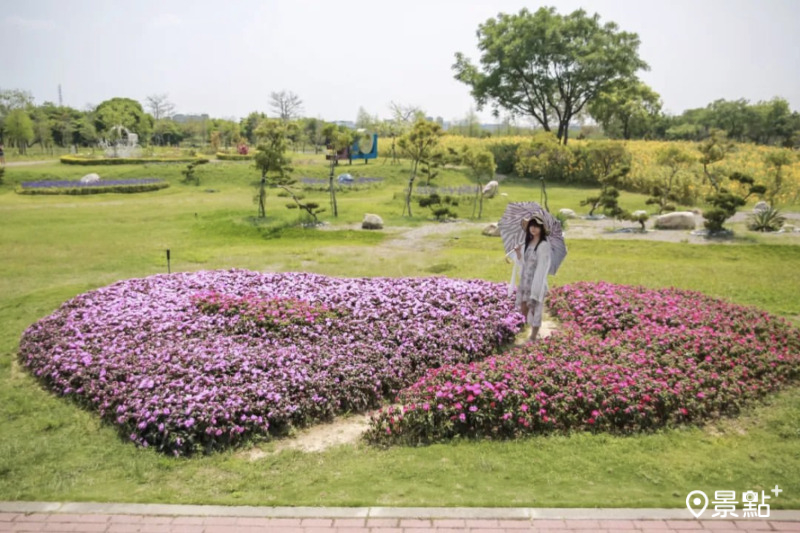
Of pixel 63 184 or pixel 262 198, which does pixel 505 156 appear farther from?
pixel 63 184

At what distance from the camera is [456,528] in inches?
198

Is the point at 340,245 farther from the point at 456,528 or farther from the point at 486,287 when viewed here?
the point at 456,528

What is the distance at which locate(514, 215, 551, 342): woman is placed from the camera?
30.7 ft

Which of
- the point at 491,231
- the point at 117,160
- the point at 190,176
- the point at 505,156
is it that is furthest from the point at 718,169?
the point at 117,160

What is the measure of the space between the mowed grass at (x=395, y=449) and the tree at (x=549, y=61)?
109 ft

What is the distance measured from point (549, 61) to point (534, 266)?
143 ft

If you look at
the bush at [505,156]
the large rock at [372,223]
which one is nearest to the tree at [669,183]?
the large rock at [372,223]

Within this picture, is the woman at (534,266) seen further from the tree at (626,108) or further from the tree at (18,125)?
the tree at (18,125)

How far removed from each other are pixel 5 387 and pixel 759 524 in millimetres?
9734

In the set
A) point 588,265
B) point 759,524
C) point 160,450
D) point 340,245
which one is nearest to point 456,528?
point 759,524

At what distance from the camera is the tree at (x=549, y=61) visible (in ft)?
153

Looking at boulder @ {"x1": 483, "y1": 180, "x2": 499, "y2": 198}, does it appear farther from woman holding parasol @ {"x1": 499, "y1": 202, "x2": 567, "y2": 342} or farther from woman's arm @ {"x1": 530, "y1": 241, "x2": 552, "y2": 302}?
woman's arm @ {"x1": 530, "y1": 241, "x2": 552, "y2": 302}

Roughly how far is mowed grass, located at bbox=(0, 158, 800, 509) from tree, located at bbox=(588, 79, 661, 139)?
111 feet

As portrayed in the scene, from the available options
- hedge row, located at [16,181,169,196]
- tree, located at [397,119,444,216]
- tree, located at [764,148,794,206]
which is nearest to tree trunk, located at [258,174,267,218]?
tree, located at [397,119,444,216]
